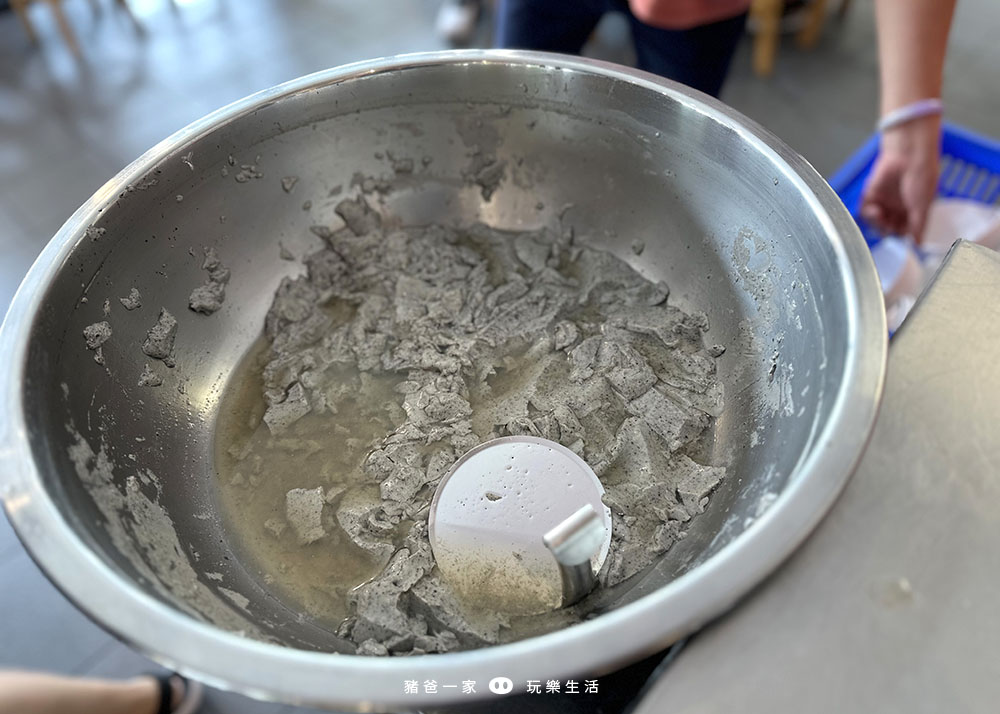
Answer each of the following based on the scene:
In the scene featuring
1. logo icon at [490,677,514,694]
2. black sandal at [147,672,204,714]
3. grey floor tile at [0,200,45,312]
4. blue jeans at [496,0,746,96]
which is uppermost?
blue jeans at [496,0,746,96]

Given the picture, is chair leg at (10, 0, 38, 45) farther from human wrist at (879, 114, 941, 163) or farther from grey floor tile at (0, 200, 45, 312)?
human wrist at (879, 114, 941, 163)

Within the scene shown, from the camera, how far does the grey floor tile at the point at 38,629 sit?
104 centimetres

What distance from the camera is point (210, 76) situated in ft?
6.98

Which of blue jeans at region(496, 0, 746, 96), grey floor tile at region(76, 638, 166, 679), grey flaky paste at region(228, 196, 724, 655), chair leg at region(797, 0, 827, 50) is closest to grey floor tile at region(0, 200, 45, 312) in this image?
grey floor tile at region(76, 638, 166, 679)

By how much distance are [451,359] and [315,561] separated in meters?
0.29

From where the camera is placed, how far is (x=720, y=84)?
1171 mm

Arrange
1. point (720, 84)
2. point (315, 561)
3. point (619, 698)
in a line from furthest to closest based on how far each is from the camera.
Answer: point (720, 84)
point (315, 561)
point (619, 698)

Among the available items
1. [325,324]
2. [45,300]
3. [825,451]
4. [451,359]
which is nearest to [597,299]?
[451,359]

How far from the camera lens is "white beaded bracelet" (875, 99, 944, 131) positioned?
0.90m

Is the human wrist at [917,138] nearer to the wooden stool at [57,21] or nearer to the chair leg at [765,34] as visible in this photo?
the chair leg at [765,34]

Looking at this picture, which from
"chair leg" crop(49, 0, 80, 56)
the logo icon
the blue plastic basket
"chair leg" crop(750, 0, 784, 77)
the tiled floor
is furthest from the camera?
"chair leg" crop(49, 0, 80, 56)

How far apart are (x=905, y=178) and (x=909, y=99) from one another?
0.11m

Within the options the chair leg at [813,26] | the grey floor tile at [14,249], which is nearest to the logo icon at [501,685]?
the grey floor tile at [14,249]

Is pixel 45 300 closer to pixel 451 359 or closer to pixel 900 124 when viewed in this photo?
pixel 451 359
